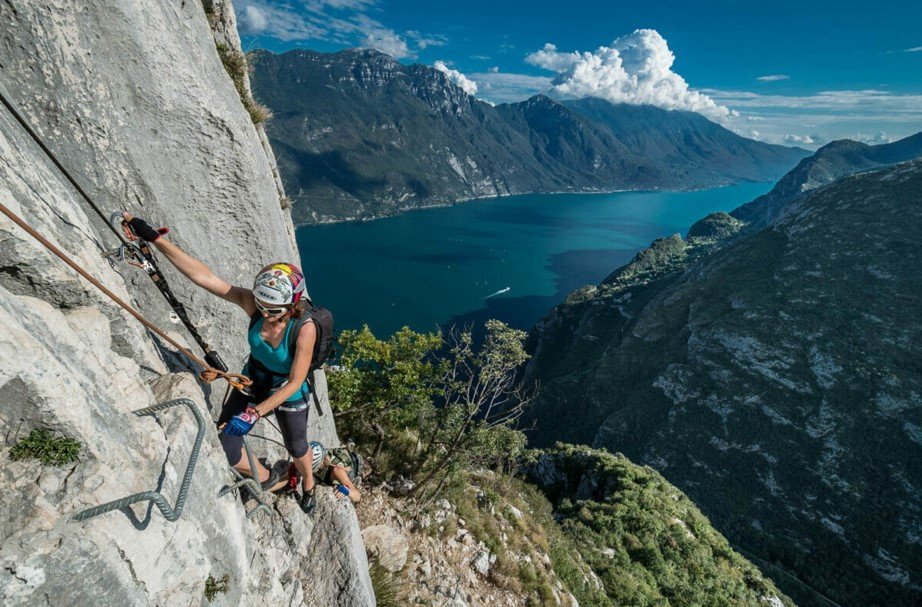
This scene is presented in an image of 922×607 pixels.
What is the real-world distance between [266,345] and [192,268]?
1324 mm

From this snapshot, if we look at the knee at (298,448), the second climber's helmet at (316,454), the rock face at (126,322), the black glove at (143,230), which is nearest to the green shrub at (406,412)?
the rock face at (126,322)

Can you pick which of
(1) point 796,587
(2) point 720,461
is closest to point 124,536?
(1) point 796,587

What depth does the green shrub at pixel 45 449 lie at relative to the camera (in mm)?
2988

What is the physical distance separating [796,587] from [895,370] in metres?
38.9

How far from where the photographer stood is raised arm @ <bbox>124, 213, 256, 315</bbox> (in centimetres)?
510

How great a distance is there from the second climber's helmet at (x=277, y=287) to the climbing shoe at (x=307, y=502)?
12.1 feet

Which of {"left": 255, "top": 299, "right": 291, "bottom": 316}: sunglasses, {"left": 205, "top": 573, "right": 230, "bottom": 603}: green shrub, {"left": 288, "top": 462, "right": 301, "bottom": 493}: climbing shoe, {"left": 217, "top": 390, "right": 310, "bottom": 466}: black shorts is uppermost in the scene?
{"left": 255, "top": 299, "right": 291, "bottom": 316}: sunglasses

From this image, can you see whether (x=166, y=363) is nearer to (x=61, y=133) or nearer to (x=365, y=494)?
(x=61, y=133)

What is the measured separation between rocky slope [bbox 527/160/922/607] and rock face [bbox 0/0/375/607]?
5761cm

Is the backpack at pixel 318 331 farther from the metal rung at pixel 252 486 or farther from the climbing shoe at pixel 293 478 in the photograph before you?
the climbing shoe at pixel 293 478

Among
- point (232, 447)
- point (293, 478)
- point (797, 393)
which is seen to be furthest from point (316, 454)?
point (797, 393)

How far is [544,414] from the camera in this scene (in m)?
86.5

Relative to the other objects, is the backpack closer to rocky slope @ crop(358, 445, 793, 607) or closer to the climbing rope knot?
the climbing rope knot

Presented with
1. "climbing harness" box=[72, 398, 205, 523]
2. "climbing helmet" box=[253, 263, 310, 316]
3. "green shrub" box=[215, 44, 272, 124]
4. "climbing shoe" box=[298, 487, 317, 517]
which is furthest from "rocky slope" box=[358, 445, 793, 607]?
"green shrub" box=[215, 44, 272, 124]
